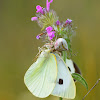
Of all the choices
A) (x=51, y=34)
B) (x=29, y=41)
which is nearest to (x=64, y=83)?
(x=51, y=34)

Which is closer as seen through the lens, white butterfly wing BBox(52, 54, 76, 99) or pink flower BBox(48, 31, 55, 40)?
white butterfly wing BBox(52, 54, 76, 99)

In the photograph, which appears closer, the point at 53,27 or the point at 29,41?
the point at 53,27

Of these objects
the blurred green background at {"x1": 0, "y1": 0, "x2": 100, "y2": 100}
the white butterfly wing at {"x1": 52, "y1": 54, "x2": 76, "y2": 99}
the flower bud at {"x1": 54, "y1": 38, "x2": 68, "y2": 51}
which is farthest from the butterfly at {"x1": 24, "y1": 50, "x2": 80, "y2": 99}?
the blurred green background at {"x1": 0, "y1": 0, "x2": 100, "y2": 100}

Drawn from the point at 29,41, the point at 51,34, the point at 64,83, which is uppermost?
the point at 29,41

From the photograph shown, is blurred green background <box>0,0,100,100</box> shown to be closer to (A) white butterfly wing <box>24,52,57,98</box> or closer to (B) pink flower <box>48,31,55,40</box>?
(A) white butterfly wing <box>24,52,57,98</box>

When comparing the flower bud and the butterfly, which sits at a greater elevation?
the flower bud

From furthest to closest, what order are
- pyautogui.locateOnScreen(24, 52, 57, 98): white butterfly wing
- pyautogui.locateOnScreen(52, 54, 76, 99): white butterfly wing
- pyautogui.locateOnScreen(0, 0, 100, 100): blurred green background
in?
pyautogui.locateOnScreen(0, 0, 100, 100): blurred green background, pyautogui.locateOnScreen(24, 52, 57, 98): white butterfly wing, pyautogui.locateOnScreen(52, 54, 76, 99): white butterfly wing

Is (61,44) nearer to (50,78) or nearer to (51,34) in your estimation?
(51,34)

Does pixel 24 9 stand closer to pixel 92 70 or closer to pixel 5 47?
Answer: pixel 5 47

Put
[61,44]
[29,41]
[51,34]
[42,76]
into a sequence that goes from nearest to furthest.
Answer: [61,44], [51,34], [42,76], [29,41]
